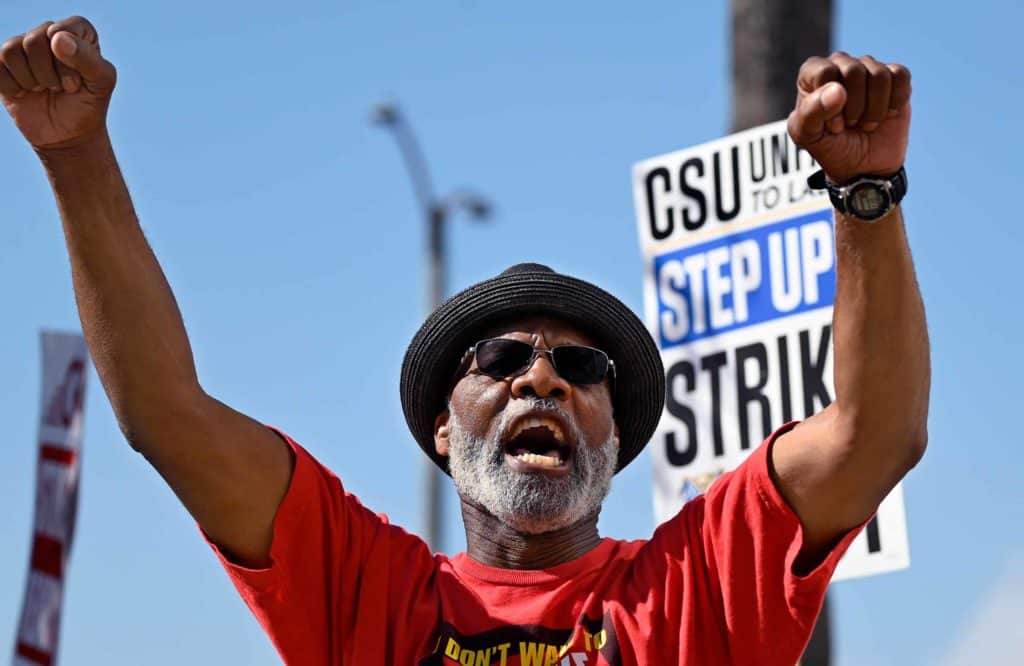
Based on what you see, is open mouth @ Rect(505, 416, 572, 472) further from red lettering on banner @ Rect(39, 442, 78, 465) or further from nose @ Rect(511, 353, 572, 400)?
red lettering on banner @ Rect(39, 442, 78, 465)

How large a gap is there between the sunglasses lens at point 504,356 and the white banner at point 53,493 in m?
3.41

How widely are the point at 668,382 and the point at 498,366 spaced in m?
1.39

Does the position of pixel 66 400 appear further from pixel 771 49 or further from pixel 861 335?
pixel 861 335

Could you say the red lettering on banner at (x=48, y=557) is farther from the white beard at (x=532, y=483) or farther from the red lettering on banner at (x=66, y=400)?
the white beard at (x=532, y=483)

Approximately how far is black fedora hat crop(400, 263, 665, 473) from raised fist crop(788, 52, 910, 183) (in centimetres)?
116

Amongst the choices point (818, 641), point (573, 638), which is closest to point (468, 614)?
point (573, 638)

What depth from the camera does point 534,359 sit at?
4.52 m

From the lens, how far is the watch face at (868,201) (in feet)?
11.9

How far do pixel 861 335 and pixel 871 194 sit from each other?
28cm

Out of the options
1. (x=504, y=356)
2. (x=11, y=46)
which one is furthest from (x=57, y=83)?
(x=504, y=356)

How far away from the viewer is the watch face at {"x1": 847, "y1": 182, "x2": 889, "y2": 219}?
11.9ft

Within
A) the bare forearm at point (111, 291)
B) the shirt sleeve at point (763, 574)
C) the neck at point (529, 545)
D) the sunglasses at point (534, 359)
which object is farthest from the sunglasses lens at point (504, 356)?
the bare forearm at point (111, 291)

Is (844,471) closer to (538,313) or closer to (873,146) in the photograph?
(873,146)

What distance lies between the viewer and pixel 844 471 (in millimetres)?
3771
